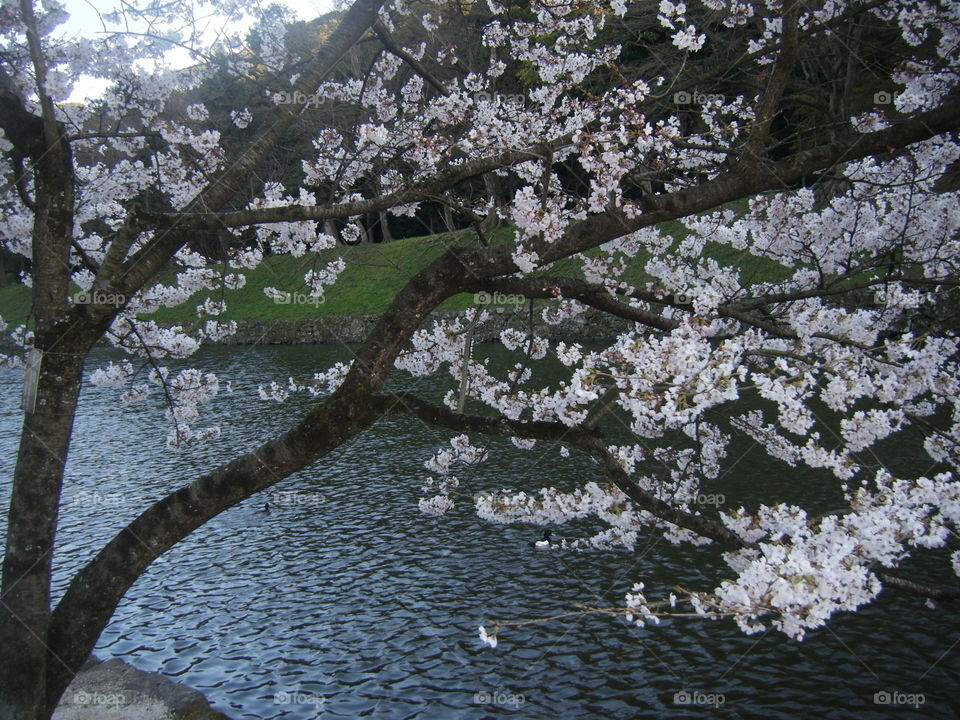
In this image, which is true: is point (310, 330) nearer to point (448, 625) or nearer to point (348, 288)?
point (348, 288)

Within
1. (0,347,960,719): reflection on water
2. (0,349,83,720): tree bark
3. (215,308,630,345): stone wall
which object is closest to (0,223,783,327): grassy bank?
(215,308,630,345): stone wall

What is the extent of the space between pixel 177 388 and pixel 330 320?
2505 centimetres

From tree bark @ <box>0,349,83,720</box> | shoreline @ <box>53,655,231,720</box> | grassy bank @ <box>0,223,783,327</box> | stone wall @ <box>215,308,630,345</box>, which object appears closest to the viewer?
tree bark @ <box>0,349,83,720</box>

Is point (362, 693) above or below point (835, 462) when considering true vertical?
below

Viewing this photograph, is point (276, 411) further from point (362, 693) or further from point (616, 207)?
point (616, 207)

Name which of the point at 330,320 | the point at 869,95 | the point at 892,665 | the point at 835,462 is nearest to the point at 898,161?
the point at 835,462

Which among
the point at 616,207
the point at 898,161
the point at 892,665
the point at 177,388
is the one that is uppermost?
the point at 898,161

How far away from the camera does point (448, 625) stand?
9977 millimetres

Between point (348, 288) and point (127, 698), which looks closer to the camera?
point (127, 698)

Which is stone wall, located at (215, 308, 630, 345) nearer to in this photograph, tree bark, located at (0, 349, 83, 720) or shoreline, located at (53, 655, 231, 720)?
shoreline, located at (53, 655, 231, 720)

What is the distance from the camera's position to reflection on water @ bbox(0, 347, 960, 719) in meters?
8.24

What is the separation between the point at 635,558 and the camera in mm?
11102

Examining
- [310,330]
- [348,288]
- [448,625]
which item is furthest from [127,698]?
[348,288]

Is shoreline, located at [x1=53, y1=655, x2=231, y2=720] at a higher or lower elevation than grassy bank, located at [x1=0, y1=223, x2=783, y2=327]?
lower
